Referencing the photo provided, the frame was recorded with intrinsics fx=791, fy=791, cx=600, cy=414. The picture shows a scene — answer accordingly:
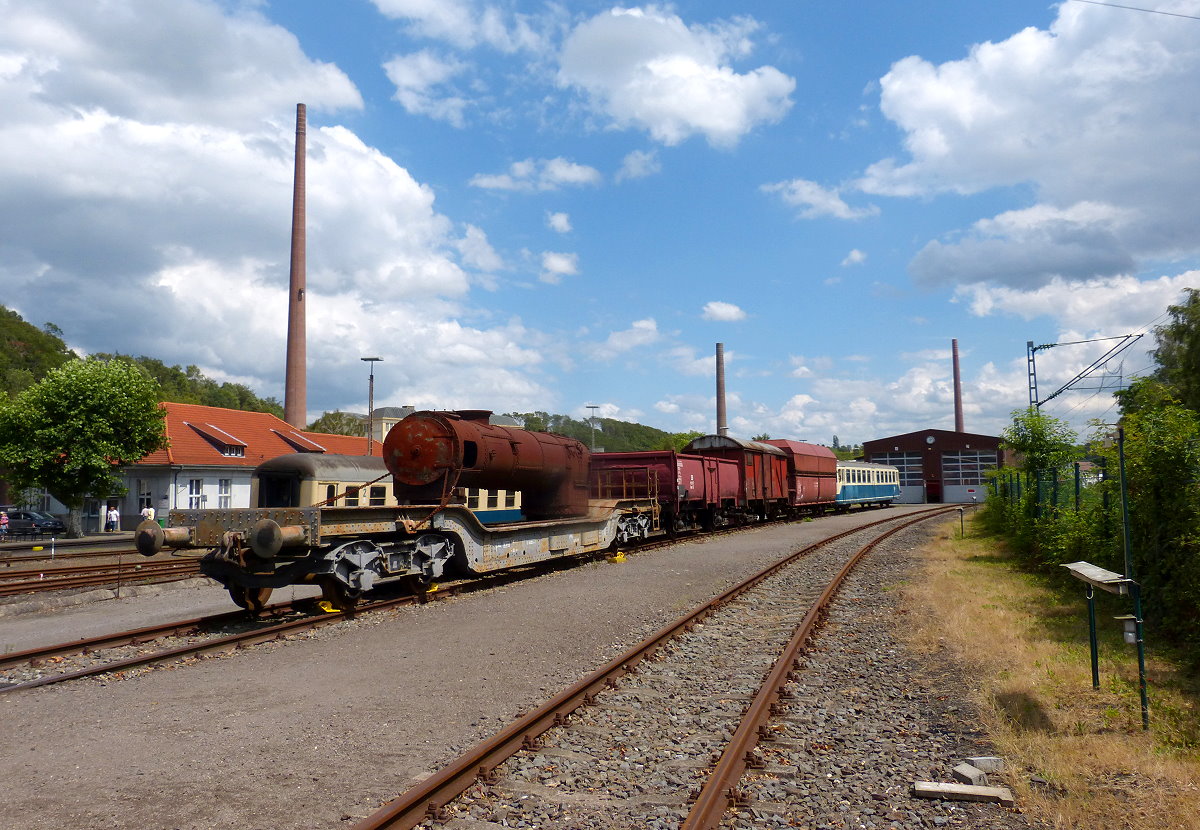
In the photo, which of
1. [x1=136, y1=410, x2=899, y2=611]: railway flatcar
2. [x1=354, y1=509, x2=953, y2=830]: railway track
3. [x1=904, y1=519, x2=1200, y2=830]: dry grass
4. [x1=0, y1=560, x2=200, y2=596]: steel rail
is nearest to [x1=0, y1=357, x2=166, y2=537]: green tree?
[x1=136, y1=410, x2=899, y2=611]: railway flatcar

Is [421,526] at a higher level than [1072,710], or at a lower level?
higher

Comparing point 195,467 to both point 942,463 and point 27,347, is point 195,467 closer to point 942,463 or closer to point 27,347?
point 942,463

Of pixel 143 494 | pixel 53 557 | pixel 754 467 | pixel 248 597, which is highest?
pixel 754 467

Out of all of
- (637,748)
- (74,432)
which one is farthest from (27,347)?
(637,748)

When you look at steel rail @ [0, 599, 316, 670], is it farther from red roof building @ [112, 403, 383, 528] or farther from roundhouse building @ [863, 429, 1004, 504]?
roundhouse building @ [863, 429, 1004, 504]

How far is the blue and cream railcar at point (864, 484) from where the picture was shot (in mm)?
41688

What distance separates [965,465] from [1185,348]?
33909 millimetres

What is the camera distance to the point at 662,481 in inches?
856

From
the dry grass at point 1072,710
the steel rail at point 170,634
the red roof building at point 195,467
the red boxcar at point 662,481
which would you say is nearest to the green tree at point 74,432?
the red roof building at point 195,467

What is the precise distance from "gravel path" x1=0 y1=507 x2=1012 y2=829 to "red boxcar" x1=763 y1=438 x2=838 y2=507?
909 inches

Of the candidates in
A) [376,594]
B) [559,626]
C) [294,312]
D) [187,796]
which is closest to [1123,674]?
[559,626]

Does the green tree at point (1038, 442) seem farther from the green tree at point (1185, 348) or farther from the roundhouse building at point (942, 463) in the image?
the roundhouse building at point (942, 463)

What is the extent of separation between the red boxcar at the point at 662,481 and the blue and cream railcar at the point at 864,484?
18.4 metres

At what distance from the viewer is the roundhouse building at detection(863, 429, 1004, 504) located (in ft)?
204
